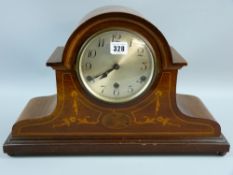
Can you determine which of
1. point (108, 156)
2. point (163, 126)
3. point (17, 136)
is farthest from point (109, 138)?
point (17, 136)

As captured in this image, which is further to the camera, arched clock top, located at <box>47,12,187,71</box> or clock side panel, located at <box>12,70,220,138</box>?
clock side panel, located at <box>12,70,220,138</box>

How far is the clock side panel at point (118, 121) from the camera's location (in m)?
2.18

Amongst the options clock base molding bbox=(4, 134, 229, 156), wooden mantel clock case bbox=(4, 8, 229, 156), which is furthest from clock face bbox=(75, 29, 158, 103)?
clock base molding bbox=(4, 134, 229, 156)

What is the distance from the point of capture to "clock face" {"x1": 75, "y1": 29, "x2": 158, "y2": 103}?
6.91 feet

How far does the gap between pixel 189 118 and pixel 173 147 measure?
0.14 meters

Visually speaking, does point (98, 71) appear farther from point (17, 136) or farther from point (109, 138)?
point (17, 136)

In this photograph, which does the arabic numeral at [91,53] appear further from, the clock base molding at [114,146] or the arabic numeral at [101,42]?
the clock base molding at [114,146]

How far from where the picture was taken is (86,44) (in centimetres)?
210

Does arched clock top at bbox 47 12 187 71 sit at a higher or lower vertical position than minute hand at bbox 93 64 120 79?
higher

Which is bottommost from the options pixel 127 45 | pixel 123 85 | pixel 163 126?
pixel 163 126

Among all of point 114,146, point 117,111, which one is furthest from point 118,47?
point 114,146

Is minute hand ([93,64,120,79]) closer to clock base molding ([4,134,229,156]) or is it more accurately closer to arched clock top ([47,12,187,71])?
arched clock top ([47,12,187,71])

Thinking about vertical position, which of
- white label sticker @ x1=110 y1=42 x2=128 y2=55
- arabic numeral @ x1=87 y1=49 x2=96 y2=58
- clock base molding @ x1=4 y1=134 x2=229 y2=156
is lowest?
clock base molding @ x1=4 y1=134 x2=229 y2=156

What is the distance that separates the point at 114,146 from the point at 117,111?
0.15 meters
